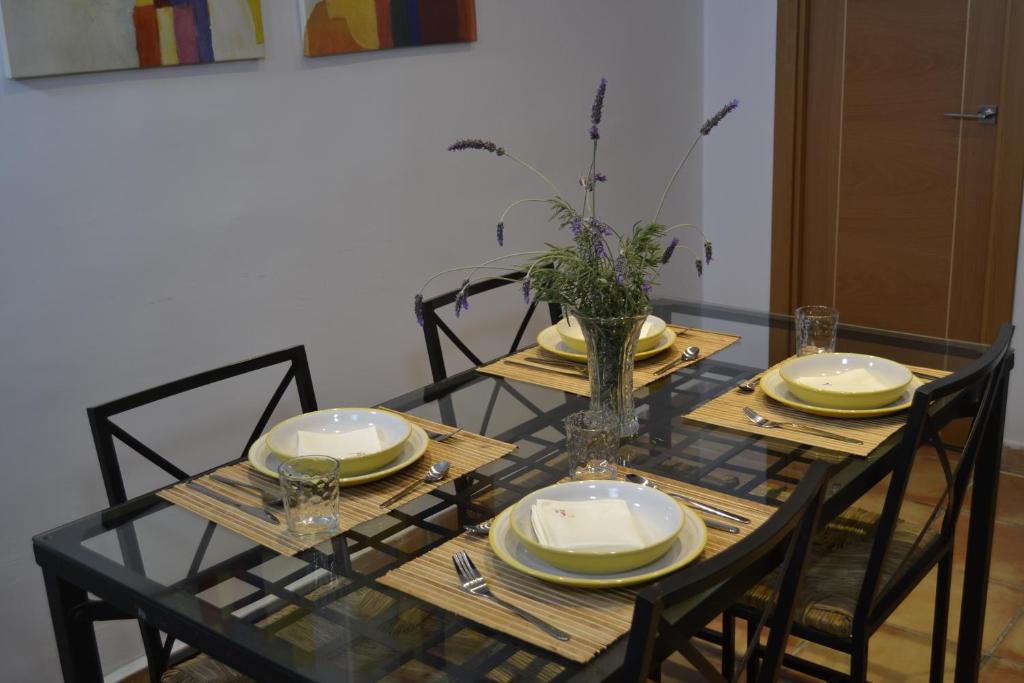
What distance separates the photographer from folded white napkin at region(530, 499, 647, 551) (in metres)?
1.44

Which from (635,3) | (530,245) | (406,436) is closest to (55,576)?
(406,436)

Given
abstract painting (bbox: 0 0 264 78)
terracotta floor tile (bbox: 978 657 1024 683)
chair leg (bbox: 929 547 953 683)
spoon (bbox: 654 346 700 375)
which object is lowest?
terracotta floor tile (bbox: 978 657 1024 683)

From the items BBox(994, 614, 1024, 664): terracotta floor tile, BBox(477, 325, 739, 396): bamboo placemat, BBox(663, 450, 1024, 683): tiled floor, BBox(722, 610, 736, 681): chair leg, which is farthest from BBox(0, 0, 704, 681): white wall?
BBox(994, 614, 1024, 664): terracotta floor tile

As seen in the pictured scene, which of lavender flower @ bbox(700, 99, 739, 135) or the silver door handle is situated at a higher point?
lavender flower @ bbox(700, 99, 739, 135)

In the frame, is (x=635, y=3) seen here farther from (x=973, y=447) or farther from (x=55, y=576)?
(x=55, y=576)

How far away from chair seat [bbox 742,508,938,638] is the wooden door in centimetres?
165

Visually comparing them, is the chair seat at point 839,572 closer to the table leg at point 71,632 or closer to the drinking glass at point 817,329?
the drinking glass at point 817,329

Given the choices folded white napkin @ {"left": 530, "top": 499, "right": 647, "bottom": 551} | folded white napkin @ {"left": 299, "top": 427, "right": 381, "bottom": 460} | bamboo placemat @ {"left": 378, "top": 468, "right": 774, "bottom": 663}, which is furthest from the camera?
folded white napkin @ {"left": 299, "top": 427, "right": 381, "bottom": 460}

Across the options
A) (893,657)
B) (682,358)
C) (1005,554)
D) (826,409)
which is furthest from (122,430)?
Answer: (1005,554)

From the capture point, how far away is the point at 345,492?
167 centimetres

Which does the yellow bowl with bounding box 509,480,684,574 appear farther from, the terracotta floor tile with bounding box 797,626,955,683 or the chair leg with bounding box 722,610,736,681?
the terracotta floor tile with bounding box 797,626,955,683

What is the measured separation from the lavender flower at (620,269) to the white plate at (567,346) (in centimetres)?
51

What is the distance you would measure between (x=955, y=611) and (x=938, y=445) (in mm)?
1060

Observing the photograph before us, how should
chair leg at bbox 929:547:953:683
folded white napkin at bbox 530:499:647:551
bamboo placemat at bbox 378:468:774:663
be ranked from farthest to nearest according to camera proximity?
1. chair leg at bbox 929:547:953:683
2. folded white napkin at bbox 530:499:647:551
3. bamboo placemat at bbox 378:468:774:663
